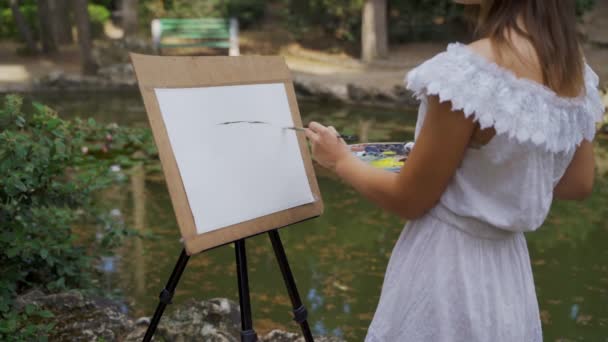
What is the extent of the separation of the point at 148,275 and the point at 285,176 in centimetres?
203

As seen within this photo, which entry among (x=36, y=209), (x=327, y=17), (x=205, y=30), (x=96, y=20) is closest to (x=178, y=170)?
(x=36, y=209)

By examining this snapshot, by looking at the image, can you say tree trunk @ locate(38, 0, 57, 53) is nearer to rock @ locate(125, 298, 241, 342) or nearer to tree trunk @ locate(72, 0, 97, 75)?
tree trunk @ locate(72, 0, 97, 75)

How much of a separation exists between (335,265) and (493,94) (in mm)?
2847

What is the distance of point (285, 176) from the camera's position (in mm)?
1927

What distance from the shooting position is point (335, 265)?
13.2ft

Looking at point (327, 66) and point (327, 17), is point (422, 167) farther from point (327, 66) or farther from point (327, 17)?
point (327, 17)

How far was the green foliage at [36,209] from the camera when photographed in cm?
255

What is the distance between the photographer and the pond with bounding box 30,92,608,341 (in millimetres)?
3396

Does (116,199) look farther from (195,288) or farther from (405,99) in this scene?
(405,99)

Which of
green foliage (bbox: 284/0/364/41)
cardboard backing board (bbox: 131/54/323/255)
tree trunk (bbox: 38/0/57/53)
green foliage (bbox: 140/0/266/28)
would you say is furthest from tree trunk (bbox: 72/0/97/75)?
cardboard backing board (bbox: 131/54/323/255)

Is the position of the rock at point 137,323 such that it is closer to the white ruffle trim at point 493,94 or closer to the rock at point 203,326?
the rock at point 203,326

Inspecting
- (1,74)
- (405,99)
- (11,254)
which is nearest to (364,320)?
(11,254)

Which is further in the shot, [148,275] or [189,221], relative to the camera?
[148,275]

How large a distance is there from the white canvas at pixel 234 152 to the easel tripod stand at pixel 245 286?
0.09 m
